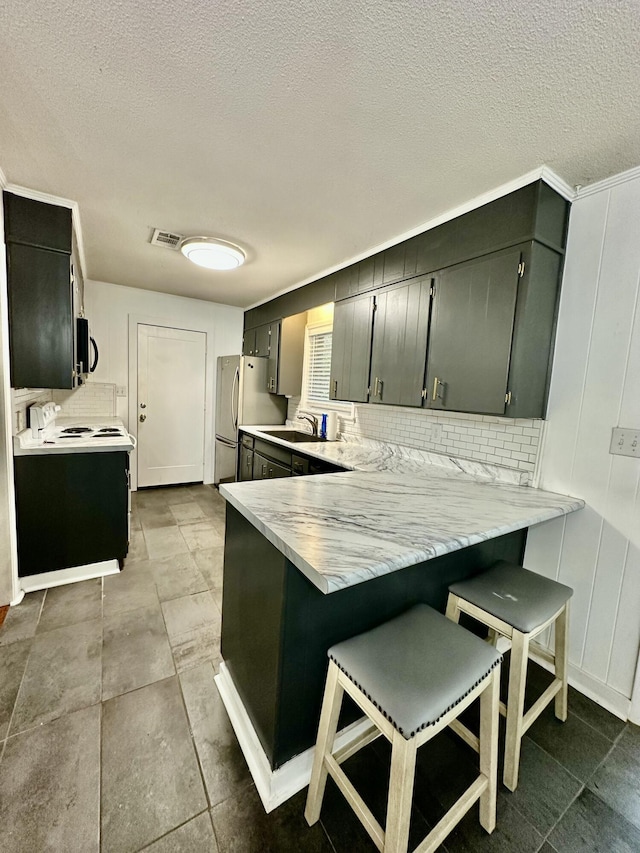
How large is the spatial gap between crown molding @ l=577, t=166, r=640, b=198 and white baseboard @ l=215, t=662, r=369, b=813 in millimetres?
2567

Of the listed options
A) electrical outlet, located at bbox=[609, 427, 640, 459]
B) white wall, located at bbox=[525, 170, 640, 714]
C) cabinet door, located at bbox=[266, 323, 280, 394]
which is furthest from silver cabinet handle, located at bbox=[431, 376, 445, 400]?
cabinet door, located at bbox=[266, 323, 280, 394]

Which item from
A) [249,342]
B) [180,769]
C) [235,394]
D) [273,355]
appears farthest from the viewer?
[249,342]

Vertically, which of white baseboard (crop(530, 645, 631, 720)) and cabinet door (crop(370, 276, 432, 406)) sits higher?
cabinet door (crop(370, 276, 432, 406))

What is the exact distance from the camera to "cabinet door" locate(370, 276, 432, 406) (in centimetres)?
219

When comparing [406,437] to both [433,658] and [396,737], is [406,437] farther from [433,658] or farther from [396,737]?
[396,737]

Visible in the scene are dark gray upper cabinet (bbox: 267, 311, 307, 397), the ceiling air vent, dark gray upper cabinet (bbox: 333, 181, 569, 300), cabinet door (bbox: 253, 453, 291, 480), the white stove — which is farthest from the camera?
dark gray upper cabinet (bbox: 267, 311, 307, 397)

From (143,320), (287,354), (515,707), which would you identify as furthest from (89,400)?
(515,707)

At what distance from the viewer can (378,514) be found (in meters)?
1.31

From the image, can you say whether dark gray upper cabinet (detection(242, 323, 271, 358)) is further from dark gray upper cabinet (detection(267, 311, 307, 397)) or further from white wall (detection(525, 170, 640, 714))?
white wall (detection(525, 170, 640, 714))

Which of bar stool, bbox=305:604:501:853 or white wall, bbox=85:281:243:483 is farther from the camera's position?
white wall, bbox=85:281:243:483

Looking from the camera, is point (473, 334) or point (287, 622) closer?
point (287, 622)

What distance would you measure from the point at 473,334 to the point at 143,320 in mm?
3766

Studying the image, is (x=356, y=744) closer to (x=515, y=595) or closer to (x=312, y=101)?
(x=515, y=595)

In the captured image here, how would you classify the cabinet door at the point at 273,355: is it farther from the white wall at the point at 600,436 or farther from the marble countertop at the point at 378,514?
the white wall at the point at 600,436
